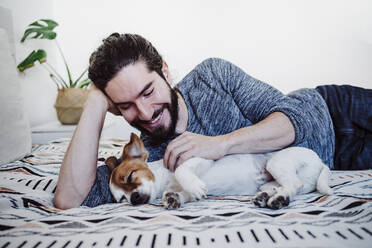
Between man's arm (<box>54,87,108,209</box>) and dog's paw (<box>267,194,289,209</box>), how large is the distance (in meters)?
0.73

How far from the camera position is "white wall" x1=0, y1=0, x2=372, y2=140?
2.87 m

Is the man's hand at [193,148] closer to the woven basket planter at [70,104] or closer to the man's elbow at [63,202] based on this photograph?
the man's elbow at [63,202]

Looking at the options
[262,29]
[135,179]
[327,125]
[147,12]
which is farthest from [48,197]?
[262,29]

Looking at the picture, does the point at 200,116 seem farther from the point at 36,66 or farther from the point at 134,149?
the point at 36,66

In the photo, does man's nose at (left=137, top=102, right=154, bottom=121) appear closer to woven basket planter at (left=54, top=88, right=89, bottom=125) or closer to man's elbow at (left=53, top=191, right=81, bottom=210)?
man's elbow at (left=53, top=191, right=81, bottom=210)

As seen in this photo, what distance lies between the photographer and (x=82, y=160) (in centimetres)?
110

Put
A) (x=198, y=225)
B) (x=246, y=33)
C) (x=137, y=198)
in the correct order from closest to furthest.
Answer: (x=198, y=225), (x=137, y=198), (x=246, y=33)

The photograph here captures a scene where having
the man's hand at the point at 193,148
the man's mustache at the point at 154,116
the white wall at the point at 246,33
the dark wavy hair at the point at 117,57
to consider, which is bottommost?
the man's hand at the point at 193,148

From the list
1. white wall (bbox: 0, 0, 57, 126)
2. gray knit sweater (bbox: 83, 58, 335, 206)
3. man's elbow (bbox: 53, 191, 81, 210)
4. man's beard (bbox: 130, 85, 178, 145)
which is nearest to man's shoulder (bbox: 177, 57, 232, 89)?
gray knit sweater (bbox: 83, 58, 335, 206)

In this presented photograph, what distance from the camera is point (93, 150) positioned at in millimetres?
1135

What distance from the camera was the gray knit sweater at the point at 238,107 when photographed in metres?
1.20

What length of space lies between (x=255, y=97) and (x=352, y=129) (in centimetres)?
66

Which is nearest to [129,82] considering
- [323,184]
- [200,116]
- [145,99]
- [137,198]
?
[145,99]

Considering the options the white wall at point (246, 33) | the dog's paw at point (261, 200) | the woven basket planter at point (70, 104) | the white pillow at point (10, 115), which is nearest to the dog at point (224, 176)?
the dog's paw at point (261, 200)
